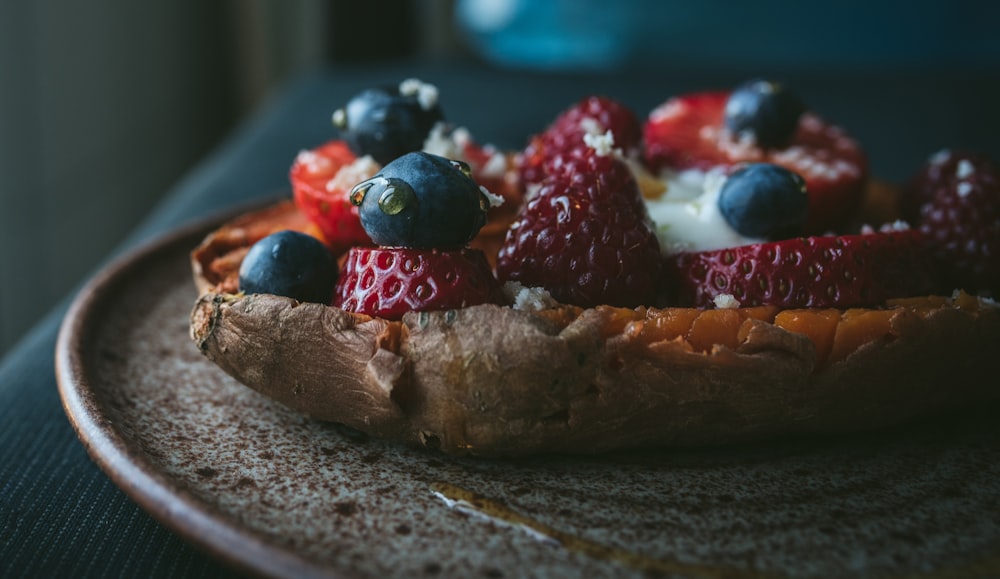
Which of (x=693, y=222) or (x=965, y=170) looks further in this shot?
(x=965, y=170)

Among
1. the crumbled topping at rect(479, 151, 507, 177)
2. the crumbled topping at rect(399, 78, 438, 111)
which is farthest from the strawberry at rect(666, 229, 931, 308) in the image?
the crumbled topping at rect(399, 78, 438, 111)

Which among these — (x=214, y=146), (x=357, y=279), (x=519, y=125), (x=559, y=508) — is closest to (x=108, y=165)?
(x=214, y=146)

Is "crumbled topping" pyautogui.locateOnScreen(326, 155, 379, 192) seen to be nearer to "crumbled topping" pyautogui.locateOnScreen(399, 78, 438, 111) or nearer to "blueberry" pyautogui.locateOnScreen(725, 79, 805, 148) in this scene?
"crumbled topping" pyautogui.locateOnScreen(399, 78, 438, 111)

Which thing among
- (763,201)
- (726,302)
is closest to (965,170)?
(763,201)

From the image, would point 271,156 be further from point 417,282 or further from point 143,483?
point 143,483

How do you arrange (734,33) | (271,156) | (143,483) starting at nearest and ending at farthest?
(143,483) < (271,156) < (734,33)

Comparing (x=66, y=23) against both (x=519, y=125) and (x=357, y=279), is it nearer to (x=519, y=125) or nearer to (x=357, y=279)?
(x=519, y=125)

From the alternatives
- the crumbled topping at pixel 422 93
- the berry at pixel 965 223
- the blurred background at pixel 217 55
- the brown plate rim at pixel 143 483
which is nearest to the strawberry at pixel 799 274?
the berry at pixel 965 223
